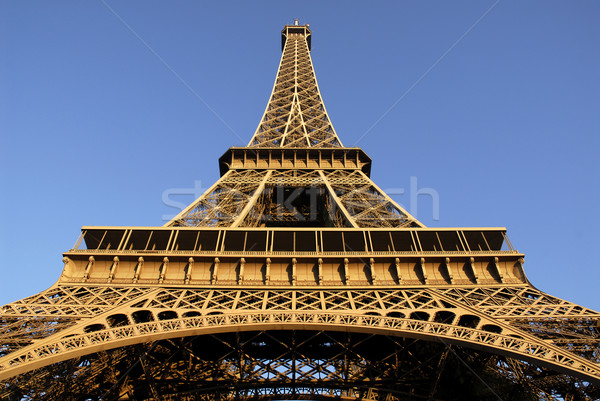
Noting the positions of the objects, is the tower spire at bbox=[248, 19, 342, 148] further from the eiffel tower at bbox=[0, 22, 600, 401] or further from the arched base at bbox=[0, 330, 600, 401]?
the arched base at bbox=[0, 330, 600, 401]

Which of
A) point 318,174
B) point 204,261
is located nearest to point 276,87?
point 318,174

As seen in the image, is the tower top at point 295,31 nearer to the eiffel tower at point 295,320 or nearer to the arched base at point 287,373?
the eiffel tower at point 295,320

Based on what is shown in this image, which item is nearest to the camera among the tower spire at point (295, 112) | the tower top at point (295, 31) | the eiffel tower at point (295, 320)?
the eiffel tower at point (295, 320)

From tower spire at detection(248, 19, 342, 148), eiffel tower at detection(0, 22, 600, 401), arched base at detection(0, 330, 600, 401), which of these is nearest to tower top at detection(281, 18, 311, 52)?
tower spire at detection(248, 19, 342, 148)

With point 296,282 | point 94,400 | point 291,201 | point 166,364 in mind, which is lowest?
point 94,400

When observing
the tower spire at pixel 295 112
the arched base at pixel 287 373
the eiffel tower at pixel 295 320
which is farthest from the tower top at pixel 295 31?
the arched base at pixel 287 373

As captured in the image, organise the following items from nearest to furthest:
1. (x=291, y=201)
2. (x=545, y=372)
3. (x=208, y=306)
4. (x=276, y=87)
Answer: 1. (x=545, y=372)
2. (x=208, y=306)
3. (x=291, y=201)
4. (x=276, y=87)

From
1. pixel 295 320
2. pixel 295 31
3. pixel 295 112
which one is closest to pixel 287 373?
pixel 295 320

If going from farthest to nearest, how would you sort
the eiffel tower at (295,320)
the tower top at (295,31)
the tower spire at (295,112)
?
1. the tower top at (295,31)
2. the tower spire at (295,112)
3. the eiffel tower at (295,320)

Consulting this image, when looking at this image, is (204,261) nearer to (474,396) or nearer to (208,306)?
(208,306)
